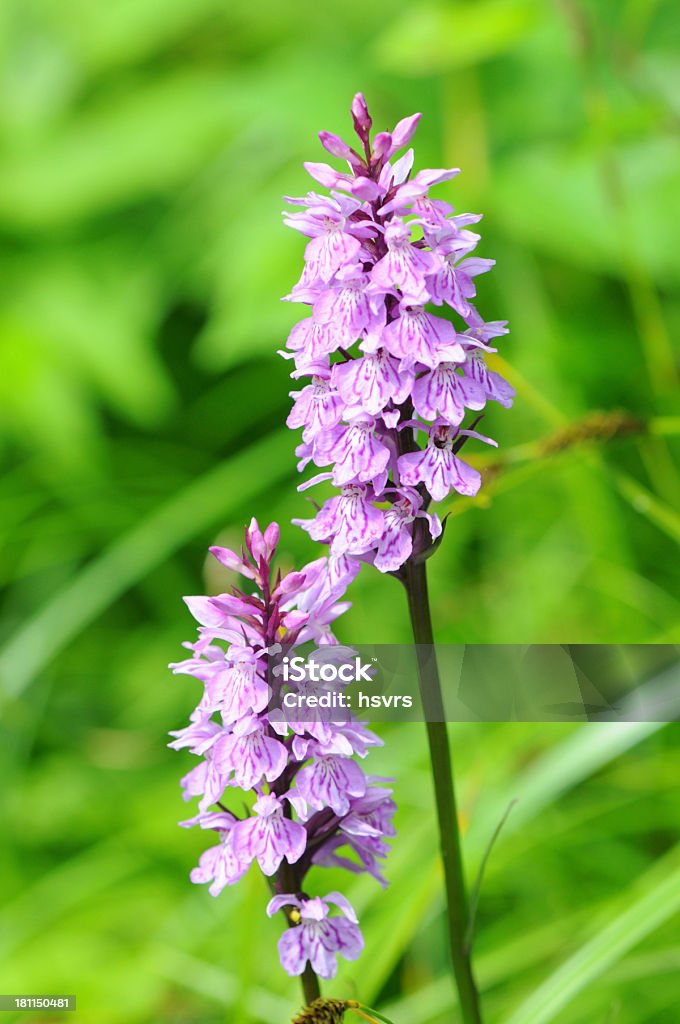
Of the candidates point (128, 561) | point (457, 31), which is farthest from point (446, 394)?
point (128, 561)

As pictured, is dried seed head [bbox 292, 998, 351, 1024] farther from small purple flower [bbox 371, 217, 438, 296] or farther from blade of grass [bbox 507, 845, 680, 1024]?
small purple flower [bbox 371, 217, 438, 296]

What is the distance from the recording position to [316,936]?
622mm

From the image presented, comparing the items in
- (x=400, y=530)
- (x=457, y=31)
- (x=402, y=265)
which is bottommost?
(x=400, y=530)

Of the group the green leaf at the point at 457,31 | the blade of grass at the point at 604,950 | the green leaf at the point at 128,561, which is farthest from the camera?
the green leaf at the point at 128,561

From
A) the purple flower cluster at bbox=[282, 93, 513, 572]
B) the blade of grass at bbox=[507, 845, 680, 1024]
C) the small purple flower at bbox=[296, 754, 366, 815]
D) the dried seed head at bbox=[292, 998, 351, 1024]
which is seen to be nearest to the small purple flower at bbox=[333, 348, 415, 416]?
the purple flower cluster at bbox=[282, 93, 513, 572]

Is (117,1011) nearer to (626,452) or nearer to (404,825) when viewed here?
(404,825)

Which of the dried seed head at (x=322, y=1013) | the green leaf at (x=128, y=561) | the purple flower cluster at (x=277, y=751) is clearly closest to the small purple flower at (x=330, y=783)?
the purple flower cluster at (x=277, y=751)

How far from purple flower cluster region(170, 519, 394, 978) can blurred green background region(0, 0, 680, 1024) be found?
9.5 inches

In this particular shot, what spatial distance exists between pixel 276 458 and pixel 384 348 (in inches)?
47.8

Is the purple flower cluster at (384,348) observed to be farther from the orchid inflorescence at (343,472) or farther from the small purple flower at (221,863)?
the small purple flower at (221,863)

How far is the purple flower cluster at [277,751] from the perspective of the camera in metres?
0.59

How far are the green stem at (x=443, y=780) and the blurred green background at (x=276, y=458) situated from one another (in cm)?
15

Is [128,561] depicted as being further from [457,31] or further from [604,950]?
[604,950]

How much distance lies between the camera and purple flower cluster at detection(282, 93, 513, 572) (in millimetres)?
570
